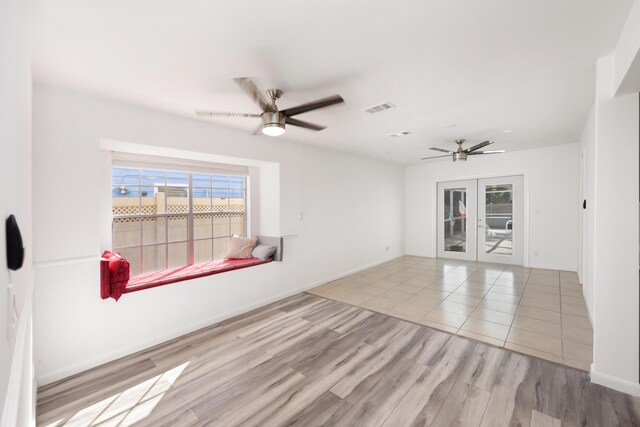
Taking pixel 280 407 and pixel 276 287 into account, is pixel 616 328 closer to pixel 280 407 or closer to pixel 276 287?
pixel 280 407

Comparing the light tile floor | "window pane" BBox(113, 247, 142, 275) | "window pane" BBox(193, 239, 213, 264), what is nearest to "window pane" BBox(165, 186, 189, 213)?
"window pane" BBox(193, 239, 213, 264)

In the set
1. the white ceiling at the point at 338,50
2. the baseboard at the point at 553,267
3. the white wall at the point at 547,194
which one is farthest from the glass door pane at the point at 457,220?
the white ceiling at the point at 338,50

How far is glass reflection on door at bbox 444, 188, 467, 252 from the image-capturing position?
689 cm

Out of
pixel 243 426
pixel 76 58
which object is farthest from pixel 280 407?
pixel 76 58

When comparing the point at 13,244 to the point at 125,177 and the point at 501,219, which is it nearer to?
the point at 125,177

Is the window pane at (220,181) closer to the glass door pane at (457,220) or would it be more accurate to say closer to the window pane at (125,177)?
the window pane at (125,177)

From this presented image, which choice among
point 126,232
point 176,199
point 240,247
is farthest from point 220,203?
point 126,232

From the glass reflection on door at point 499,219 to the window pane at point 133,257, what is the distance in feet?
23.0

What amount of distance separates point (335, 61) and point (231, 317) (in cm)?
323

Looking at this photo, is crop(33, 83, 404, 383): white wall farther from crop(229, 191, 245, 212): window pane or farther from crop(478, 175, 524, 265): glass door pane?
crop(478, 175, 524, 265): glass door pane

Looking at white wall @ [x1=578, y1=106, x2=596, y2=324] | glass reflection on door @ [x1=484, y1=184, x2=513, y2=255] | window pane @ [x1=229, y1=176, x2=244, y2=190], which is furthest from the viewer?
glass reflection on door @ [x1=484, y1=184, x2=513, y2=255]

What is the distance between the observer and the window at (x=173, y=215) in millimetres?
3352

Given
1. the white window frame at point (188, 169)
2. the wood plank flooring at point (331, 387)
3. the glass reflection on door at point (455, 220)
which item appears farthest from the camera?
the glass reflection on door at point (455, 220)

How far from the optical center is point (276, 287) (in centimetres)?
424
